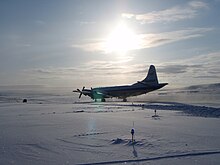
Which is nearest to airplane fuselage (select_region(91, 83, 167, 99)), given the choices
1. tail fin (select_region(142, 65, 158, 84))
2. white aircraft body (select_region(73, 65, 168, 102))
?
white aircraft body (select_region(73, 65, 168, 102))

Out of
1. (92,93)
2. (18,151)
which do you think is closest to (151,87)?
(92,93)

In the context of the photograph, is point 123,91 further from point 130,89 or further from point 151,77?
point 151,77

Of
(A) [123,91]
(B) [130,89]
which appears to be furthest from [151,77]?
(A) [123,91]

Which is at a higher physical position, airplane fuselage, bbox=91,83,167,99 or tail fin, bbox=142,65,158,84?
tail fin, bbox=142,65,158,84

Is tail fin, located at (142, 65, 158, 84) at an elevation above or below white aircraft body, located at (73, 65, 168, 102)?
above

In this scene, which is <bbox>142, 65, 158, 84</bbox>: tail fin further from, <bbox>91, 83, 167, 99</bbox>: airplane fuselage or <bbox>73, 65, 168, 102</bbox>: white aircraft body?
<bbox>91, 83, 167, 99</bbox>: airplane fuselage

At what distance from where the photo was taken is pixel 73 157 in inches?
273

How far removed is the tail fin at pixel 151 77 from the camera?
6225 cm

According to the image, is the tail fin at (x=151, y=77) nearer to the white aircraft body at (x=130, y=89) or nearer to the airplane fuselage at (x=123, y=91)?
the white aircraft body at (x=130, y=89)

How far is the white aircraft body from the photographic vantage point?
197 ft

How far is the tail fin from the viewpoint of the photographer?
6225 centimetres

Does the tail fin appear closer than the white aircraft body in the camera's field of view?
No

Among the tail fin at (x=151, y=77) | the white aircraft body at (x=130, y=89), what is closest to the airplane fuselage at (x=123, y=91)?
the white aircraft body at (x=130, y=89)

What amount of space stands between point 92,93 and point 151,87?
13068 mm
